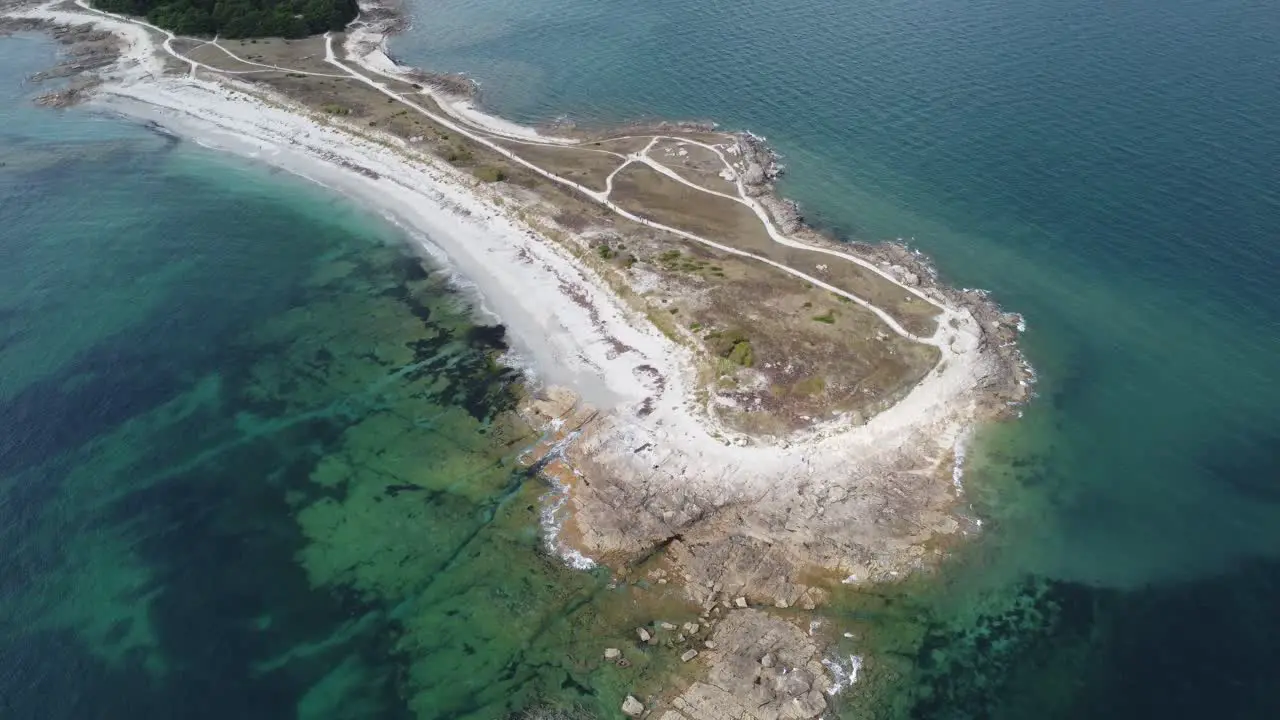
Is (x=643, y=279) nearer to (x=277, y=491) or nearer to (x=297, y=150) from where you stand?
(x=277, y=491)

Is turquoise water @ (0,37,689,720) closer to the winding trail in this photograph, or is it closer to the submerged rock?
the submerged rock

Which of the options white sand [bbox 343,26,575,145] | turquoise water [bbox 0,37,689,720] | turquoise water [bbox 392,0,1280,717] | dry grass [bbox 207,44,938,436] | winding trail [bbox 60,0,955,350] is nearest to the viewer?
turquoise water [bbox 0,37,689,720]

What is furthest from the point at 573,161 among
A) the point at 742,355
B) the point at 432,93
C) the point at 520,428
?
the point at 520,428

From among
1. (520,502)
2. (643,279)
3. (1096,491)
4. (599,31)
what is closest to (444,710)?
(520,502)

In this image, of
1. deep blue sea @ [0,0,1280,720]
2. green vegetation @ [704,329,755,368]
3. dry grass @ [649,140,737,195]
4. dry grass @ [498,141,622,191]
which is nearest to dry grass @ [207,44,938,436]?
green vegetation @ [704,329,755,368]

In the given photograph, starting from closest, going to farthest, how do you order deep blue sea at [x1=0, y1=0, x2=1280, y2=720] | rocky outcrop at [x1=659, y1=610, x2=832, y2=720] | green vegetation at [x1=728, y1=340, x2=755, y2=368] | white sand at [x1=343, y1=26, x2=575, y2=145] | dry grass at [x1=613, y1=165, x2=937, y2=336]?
rocky outcrop at [x1=659, y1=610, x2=832, y2=720] → deep blue sea at [x1=0, y1=0, x2=1280, y2=720] → green vegetation at [x1=728, y1=340, x2=755, y2=368] → dry grass at [x1=613, y1=165, x2=937, y2=336] → white sand at [x1=343, y1=26, x2=575, y2=145]

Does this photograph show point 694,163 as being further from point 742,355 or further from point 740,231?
point 742,355

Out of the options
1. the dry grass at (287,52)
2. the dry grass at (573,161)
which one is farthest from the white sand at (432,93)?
the dry grass at (287,52)
